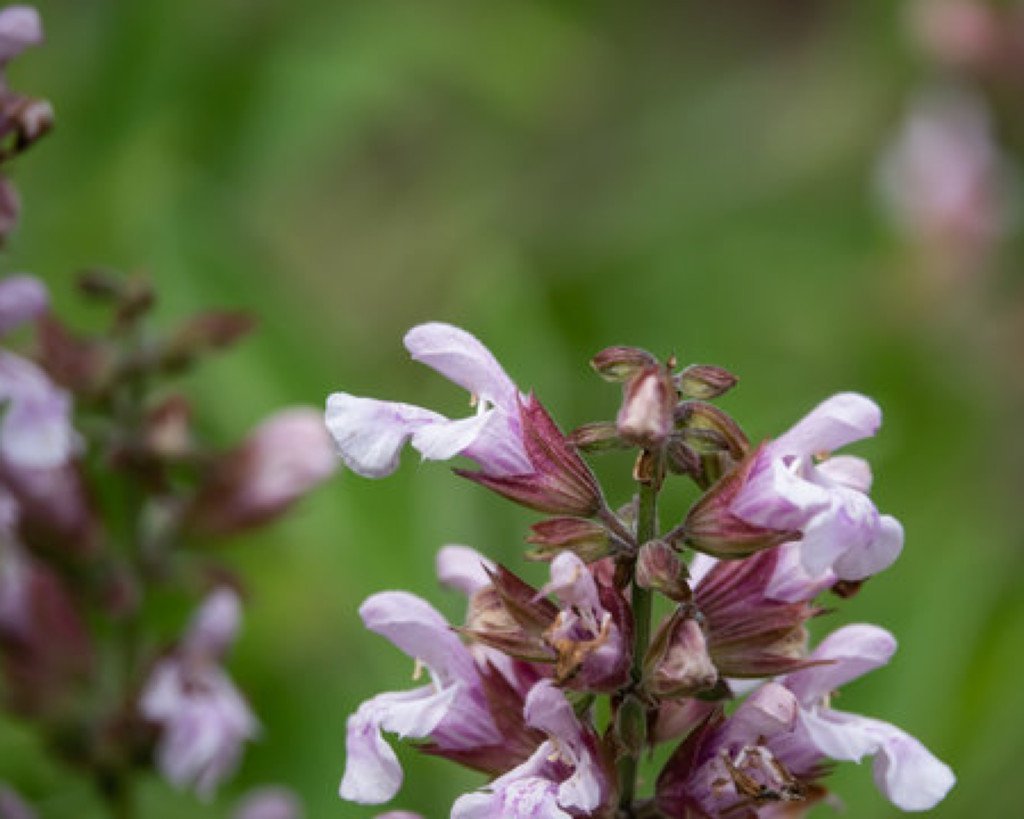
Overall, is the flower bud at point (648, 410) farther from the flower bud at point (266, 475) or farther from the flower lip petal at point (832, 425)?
the flower bud at point (266, 475)

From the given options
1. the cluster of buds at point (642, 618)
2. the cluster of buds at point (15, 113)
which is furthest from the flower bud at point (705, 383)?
the cluster of buds at point (15, 113)

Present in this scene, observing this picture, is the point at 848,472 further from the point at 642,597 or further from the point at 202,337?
the point at 202,337

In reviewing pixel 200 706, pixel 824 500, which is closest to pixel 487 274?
pixel 200 706

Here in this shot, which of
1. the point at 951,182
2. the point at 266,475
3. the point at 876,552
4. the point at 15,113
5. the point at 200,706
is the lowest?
the point at 200,706

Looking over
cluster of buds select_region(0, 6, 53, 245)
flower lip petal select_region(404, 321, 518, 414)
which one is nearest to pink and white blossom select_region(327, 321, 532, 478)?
flower lip petal select_region(404, 321, 518, 414)

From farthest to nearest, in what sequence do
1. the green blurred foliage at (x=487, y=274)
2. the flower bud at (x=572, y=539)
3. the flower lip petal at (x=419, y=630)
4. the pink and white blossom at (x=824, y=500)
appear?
the green blurred foliage at (x=487, y=274)
the flower lip petal at (x=419, y=630)
the flower bud at (x=572, y=539)
the pink and white blossom at (x=824, y=500)

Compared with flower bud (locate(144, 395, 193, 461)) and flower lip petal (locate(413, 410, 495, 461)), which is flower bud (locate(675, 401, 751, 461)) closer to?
flower lip petal (locate(413, 410, 495, 461))

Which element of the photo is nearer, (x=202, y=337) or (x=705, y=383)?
(x=705, y=383)
